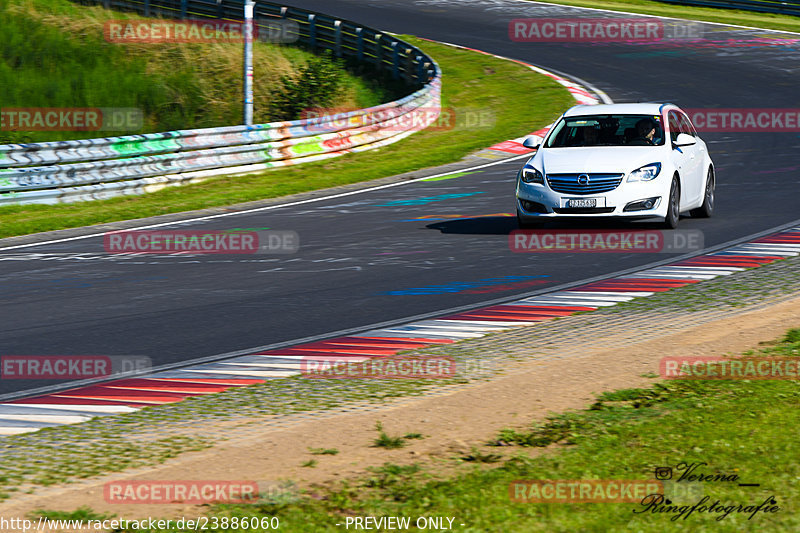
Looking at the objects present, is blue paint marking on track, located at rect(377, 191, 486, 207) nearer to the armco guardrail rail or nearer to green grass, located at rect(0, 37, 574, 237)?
green grass, located at rect(0, 37, 574, 237)

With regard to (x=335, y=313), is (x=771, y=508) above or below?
above

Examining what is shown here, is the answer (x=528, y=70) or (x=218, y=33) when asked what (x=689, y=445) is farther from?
(x=218, y=33)

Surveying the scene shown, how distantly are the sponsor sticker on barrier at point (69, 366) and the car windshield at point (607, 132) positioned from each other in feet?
26.4

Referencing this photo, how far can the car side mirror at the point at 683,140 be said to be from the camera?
1473 cm

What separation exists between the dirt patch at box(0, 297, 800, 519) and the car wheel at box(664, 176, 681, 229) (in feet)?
17.0

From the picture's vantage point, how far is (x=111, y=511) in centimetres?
545

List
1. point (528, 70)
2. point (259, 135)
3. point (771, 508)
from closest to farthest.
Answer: point (771, 508) < point (259, 135) < point (528, 70)

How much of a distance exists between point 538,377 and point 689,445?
5.91 feet

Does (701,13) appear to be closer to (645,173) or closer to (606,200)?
(645,173)

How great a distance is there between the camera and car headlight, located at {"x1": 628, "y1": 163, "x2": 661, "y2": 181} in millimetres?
14148

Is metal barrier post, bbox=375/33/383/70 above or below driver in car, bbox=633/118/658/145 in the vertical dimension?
below

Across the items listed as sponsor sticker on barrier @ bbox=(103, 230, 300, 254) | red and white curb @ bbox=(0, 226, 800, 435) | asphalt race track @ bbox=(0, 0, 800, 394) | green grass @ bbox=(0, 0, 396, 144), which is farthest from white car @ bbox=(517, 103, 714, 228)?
green grass @ bbox=(0, 0, 396, 144)

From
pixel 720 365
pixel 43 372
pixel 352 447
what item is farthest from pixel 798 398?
pixel 43 372

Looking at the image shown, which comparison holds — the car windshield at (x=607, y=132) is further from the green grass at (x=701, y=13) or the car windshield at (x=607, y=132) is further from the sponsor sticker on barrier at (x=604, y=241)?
the green grass at (x=701, y=13)
